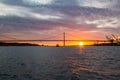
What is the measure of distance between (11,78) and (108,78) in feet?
39.5

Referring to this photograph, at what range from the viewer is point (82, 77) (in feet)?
111

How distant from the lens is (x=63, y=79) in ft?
106

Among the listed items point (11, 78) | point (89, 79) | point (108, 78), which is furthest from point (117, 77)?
point (11, 78)

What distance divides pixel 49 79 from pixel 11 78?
15.5ft

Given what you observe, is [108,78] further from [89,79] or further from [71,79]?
[71,79]

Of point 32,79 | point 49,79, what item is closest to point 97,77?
point 49,79

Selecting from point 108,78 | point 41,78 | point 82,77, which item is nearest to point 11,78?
point 41,78

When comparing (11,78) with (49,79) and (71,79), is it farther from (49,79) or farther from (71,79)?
(71,79)

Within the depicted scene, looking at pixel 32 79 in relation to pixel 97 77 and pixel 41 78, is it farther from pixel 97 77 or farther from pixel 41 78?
pixel 97 77

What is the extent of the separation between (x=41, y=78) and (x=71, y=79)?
370 cm

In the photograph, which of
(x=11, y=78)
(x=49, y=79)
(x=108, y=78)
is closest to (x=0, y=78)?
(x=11, y=78)

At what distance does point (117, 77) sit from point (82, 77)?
4.42 m

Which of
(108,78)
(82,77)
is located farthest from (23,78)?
(108,78)

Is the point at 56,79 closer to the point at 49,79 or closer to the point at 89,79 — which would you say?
the point at 49,79
